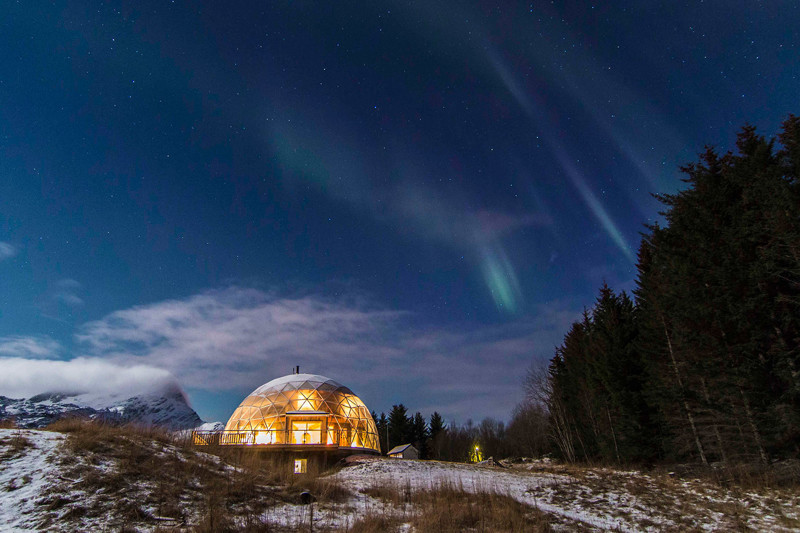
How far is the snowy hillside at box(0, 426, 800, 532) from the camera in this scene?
28.3 ft

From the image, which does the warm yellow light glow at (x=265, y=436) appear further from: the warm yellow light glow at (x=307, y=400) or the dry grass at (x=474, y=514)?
the dry grass at (x=474, y=514)

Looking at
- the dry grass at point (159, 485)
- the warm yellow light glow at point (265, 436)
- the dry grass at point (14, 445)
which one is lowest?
the warm yellow light glow at point (265, 436)

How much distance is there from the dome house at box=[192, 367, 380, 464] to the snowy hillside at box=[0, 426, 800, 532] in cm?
1776

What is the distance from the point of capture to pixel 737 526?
9898mm

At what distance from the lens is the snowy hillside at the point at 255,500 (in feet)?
28.3

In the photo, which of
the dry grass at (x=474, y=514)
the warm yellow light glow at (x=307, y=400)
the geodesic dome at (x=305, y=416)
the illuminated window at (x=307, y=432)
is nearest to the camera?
the dry grass at (x=474, y=514)

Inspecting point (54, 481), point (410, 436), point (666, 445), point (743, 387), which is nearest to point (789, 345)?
point (743, 387)

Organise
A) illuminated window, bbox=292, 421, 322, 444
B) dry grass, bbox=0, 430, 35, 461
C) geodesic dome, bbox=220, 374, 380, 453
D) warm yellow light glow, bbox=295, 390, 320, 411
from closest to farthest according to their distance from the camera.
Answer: dry grass, bbox=0, 430, 35, 461
geodesic dome, bbox=220, 374, 380, 453
illuminated window, bbox=292, 421, 322, 444
warm yellow light glow, bbox=295, 390, 320, 411

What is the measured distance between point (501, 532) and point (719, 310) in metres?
13.7

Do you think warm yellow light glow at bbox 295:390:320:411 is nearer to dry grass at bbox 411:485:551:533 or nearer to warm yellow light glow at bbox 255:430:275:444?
warm yellow light glow at bbox 255:430:275:444

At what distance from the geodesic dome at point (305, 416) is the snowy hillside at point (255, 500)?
18691 mm

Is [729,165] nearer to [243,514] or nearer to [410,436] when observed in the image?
[243,514]

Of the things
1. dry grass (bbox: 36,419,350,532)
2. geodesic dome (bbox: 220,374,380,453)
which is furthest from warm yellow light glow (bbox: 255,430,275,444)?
dry grass (bbox: 36,419,350,532)

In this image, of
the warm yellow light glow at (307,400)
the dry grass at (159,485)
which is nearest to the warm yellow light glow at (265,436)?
the warm yellow light glow at (307,400)
